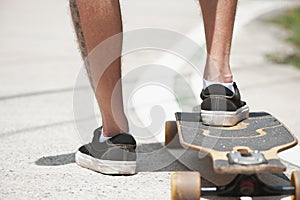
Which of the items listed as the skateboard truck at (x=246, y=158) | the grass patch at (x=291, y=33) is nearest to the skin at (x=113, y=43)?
the skateboard truck at (x=246, y=158)

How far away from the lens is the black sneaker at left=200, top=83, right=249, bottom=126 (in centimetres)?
239

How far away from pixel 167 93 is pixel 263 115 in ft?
3.85

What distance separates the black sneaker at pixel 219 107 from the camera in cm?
239

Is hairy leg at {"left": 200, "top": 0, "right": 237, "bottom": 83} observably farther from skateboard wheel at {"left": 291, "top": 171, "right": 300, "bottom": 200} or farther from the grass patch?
the grass patch

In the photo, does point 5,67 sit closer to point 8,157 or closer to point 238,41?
point 8,157

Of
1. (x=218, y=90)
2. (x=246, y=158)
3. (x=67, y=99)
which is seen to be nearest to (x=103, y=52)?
(x=218, y=90)

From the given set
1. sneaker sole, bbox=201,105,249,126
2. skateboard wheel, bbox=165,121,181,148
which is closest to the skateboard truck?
sneaker sole, bbox=201,105,249,126

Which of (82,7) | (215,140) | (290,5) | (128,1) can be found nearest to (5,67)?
(82,7)

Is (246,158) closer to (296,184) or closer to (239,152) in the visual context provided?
(239,152)

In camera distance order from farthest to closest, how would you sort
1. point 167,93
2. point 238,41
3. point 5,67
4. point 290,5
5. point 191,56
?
point 290,5 → point 238,41 → point 191,56 → point 5,67 → point 167,93

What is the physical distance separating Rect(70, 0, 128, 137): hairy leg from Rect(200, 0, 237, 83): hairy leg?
1.22ft

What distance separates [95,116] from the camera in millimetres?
3238

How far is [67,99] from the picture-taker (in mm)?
3621

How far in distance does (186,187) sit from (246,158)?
0.68 feet
